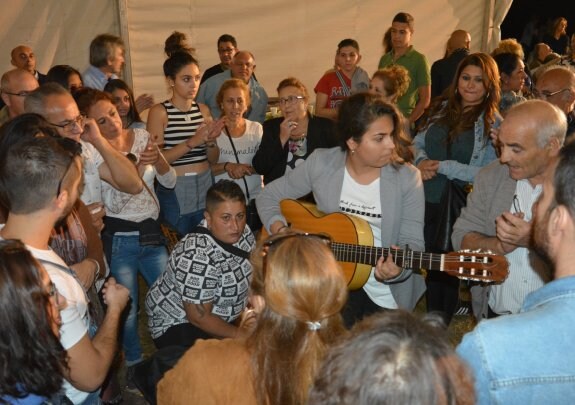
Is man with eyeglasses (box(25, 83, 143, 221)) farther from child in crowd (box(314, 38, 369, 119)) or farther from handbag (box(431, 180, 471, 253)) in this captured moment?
child in crowd (box(314, 38, 369, 119))

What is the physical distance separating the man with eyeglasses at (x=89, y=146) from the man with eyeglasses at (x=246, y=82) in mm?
2497

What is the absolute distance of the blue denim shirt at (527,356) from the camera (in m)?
1.34

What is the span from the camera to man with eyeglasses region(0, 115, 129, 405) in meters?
2.04

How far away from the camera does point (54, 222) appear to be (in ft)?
7.22

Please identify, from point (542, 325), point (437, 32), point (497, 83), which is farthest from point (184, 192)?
point (437, 32)

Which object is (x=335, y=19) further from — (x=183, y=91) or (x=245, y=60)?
(x=183, y=91)

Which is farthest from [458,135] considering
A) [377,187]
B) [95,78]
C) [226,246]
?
[95,78]

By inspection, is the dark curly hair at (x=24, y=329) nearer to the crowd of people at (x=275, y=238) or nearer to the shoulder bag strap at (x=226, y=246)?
the crowd of people at (x=275, y=238)

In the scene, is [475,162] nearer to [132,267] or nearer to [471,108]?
[471,108]

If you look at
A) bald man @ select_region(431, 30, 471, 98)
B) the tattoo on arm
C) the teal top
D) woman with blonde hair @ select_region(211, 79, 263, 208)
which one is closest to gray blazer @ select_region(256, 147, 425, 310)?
the tattoo on arm

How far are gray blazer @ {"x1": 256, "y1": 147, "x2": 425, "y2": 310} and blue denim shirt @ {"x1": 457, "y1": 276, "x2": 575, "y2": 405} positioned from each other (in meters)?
1.81

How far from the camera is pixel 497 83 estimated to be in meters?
4.23

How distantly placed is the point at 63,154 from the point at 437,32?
7.90m

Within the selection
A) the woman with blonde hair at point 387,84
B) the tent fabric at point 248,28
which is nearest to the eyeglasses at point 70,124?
the woman with blonde hair at point 387,84
